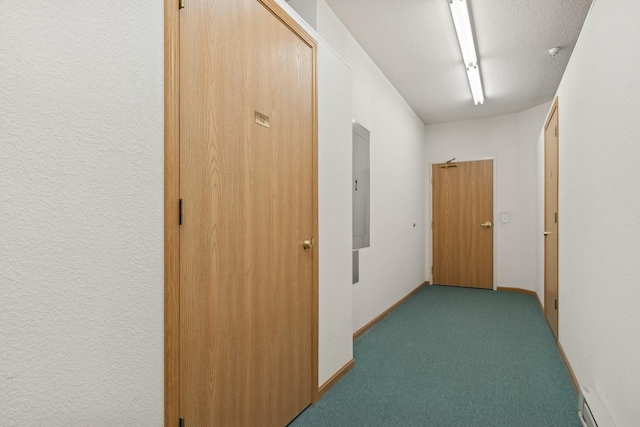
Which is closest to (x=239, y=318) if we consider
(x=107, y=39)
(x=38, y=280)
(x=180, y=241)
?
(x=180, y=241)

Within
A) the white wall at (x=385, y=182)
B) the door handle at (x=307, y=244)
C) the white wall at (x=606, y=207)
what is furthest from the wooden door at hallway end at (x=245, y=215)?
the white wall at (x=606, y=207)

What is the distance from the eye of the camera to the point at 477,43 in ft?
10.5

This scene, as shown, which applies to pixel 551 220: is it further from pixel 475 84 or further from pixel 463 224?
pixel 463 224

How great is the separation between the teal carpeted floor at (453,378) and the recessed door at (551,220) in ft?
0.86

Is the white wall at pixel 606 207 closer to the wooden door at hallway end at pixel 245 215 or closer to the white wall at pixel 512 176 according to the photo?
the wooden door at hallway end at pixel 245 215

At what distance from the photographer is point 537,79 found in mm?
3955

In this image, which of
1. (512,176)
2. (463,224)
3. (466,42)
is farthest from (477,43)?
(463,224)

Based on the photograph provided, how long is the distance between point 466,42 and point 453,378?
9.11 ft

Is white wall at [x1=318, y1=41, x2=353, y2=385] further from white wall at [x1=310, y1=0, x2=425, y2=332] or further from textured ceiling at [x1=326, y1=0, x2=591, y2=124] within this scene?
textured ceiling at [x1=326, y1=0, x2=591, y2=124]

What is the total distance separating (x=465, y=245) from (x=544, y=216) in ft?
5.89

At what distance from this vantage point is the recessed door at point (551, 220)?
3012mm

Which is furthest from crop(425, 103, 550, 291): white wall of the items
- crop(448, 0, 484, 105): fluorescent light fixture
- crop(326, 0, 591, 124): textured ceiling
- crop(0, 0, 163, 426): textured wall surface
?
crop(0, 0, 163, 426): textured wall surface

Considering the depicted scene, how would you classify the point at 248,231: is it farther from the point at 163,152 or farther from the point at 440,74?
the point at 440,74

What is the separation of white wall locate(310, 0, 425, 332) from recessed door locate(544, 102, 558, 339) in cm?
162
